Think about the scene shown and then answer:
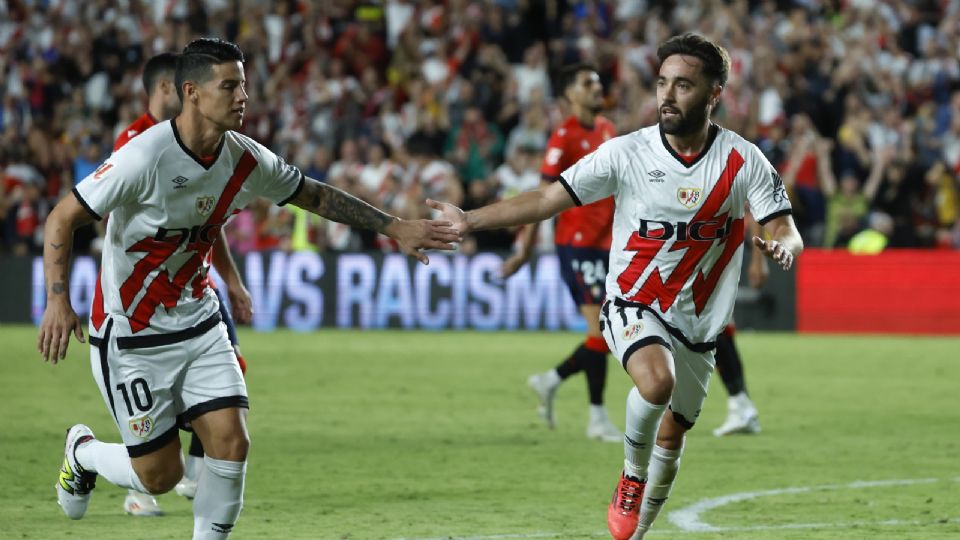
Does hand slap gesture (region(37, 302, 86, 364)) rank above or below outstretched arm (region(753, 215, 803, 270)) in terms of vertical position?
below

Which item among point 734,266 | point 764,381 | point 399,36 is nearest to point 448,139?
point 399,36

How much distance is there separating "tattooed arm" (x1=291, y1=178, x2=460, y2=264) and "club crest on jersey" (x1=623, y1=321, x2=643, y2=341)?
90 centimetres

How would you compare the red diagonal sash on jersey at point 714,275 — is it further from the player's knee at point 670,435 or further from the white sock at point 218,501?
the white sock at point 218,501

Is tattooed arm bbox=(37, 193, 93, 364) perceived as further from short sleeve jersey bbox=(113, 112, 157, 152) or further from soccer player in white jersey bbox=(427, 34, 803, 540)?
short sleeve jersey bbox=(113, 112, 157, 152)

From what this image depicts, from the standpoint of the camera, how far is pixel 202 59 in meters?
6.60

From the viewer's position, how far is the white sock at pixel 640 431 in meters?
7.12

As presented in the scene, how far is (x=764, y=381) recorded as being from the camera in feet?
52.0

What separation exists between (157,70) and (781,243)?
11.8 feet

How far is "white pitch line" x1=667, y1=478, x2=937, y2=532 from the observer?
8094 millimetres

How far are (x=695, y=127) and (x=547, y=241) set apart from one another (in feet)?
49.8

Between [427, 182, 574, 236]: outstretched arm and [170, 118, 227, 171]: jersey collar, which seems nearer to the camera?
[170, 118, 227, 171]: jersey collar

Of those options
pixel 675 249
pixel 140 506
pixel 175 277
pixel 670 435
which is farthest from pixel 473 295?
pixel 175 277

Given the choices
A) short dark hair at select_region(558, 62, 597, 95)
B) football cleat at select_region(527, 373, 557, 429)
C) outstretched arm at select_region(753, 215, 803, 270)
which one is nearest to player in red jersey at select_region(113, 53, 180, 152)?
outstretched arm at select_region(753, 215, 803, 270)

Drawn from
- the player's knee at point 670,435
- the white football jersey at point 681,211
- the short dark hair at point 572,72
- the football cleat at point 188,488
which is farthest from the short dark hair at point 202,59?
the short dark hair at point 572,72
